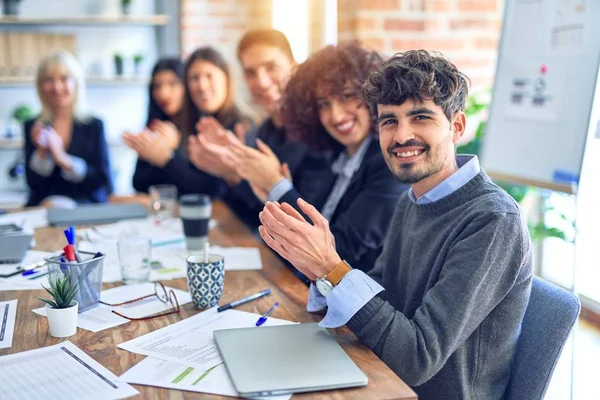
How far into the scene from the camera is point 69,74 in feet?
11.4

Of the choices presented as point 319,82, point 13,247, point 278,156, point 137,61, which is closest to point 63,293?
point 13,247

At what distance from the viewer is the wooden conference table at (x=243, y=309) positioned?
989mm

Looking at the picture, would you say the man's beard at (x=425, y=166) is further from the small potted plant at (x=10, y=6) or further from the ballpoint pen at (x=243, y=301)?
the small potted plant at (x=10, y=6)

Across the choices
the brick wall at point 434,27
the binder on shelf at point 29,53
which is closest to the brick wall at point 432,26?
the brick wall at point 434,27

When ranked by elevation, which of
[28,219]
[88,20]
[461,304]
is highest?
[88,20]

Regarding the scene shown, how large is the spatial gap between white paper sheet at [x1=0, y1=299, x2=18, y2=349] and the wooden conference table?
0.01m

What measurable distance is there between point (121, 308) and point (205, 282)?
0.19 m

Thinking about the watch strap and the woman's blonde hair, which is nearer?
the watch strap

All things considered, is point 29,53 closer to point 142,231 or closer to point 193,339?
point 142,231

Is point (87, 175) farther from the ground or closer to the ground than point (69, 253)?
closer to the ground

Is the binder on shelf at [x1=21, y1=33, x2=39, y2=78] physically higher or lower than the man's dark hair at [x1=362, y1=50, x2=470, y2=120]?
lower

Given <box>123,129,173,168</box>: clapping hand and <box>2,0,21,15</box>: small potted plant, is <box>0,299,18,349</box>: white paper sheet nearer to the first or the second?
<box>123,129,173,168</box>: clapping hand

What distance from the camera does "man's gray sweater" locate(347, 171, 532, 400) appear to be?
1.14 metres

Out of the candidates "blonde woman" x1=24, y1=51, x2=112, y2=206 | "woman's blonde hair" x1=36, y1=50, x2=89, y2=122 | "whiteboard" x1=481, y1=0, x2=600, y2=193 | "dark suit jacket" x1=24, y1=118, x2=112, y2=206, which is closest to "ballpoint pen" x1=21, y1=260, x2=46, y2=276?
"whiteboard" x1=481, y1=0, x2=600, y2=193
